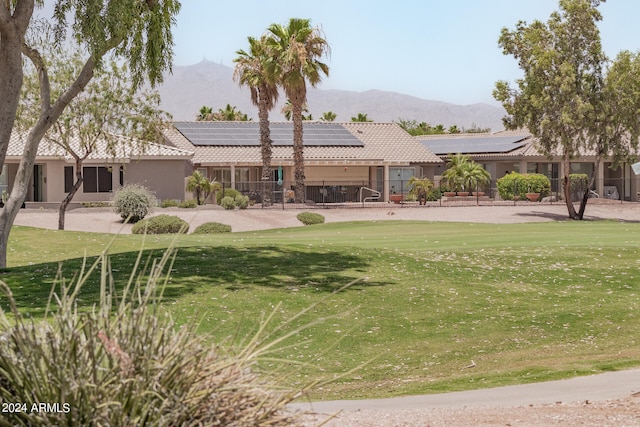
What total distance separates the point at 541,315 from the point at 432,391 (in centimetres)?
736

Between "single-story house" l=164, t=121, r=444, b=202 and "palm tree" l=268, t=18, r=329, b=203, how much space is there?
2.34m

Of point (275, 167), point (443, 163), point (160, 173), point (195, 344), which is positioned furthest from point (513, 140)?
point (195, 344)

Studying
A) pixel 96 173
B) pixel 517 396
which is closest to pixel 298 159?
pixel 96 173

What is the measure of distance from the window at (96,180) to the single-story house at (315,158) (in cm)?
863

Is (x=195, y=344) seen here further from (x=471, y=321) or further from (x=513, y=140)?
(x=513, y=140)

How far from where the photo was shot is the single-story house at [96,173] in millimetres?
59656

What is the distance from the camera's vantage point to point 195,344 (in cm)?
619

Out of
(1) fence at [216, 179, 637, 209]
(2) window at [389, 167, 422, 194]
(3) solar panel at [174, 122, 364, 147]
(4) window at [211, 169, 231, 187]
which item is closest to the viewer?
(1) fence at [216, 179, 637, 209]

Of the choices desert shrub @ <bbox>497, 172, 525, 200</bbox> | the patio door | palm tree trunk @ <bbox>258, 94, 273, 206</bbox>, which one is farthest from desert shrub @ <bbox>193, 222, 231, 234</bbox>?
desert shrub @ <bbox>497, 172, 525, 200</bbox>

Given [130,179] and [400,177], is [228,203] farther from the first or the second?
[400,177]

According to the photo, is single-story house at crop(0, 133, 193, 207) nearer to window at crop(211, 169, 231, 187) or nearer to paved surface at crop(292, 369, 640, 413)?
window at crop(211, 169, 231, 187)

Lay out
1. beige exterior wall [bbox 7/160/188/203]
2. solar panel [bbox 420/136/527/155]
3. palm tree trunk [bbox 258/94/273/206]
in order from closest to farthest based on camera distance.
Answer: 1. beige exterior wall [bbox 7/160/188/203]
2. palm tree trunk [bbox 258/94/273/206]
3. solar panel [bbox 420/136/527/155]

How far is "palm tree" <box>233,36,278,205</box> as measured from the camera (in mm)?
64625

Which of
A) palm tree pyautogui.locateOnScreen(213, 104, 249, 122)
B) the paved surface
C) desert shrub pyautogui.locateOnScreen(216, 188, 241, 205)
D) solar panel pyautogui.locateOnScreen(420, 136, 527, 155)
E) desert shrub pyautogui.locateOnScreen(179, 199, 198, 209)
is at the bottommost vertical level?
the paved surface
